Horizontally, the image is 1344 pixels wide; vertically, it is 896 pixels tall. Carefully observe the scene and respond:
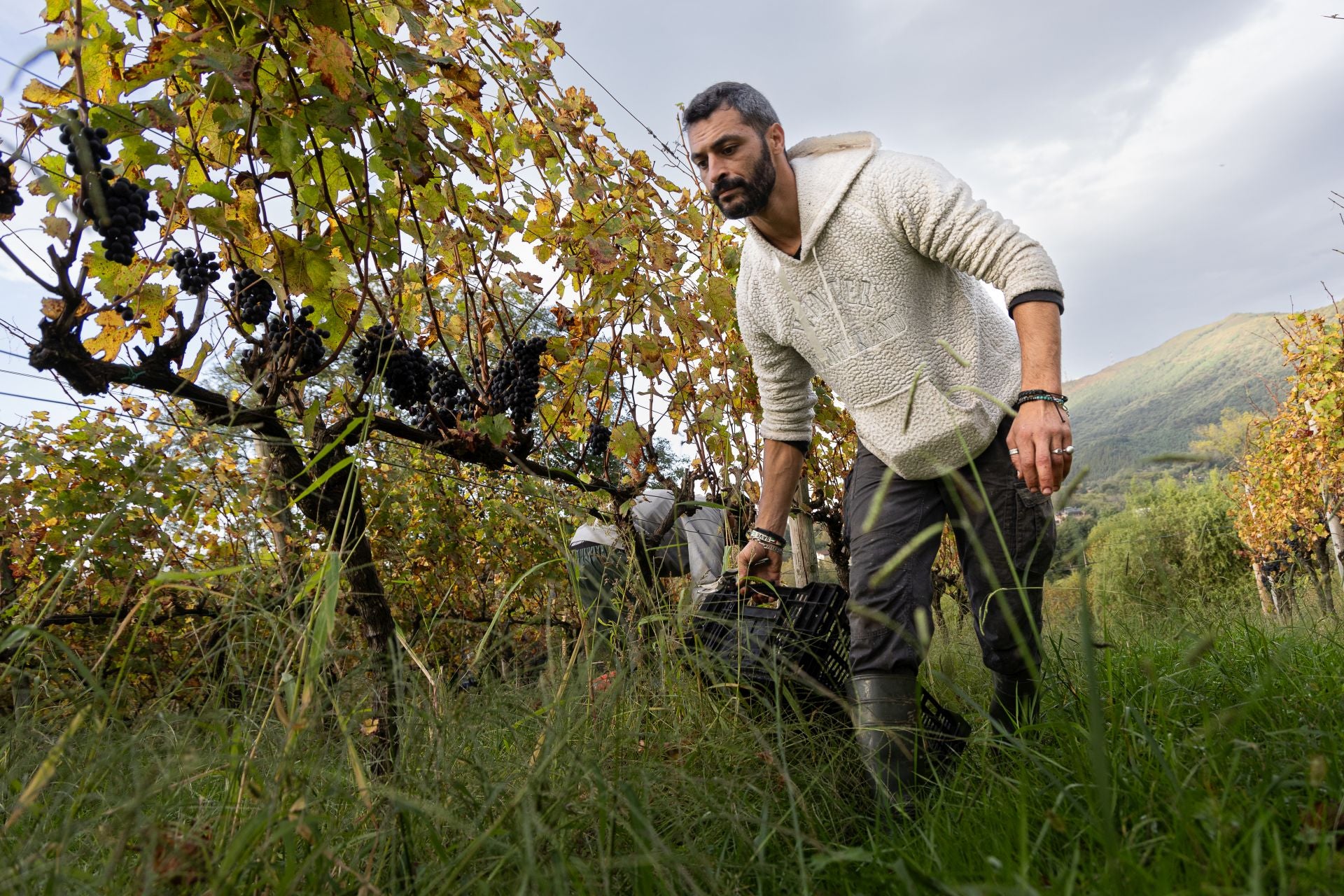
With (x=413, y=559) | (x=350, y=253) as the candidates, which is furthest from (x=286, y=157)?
(x=413, y=559)

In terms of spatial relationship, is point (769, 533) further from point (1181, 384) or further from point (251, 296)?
point (1181, 384)

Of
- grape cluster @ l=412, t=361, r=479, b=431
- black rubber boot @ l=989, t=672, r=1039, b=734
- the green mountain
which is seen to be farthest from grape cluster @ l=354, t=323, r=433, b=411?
the green mountain

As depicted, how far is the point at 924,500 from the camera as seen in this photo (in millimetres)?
2129

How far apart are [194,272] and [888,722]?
1.98m

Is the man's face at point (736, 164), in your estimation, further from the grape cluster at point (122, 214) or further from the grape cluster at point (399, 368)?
the grape cluster at point (122, 214)

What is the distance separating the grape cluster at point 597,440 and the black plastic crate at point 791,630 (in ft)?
3.70

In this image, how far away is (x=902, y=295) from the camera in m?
2.09

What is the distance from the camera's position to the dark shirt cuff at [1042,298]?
5.84ft

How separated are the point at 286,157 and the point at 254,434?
0.66 metres

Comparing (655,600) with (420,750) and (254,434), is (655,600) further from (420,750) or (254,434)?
(254,434)

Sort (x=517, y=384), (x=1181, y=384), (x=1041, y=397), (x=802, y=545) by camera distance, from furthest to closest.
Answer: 1. (x=1181, y=384)
2. (x=802, y=545)
3. (x=517, y=384)
4. (x=1041, y=397)

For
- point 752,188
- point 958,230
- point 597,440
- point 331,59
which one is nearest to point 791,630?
point 958,230

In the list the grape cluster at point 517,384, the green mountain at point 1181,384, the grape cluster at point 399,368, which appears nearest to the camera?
the grape cluster at point 399,368

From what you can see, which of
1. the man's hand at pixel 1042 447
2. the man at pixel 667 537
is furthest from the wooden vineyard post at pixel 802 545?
the man's hand at pixel 1042 447
